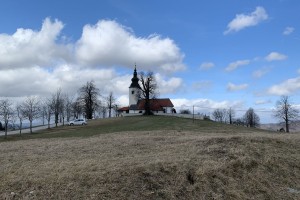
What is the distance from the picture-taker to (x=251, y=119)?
118 meters

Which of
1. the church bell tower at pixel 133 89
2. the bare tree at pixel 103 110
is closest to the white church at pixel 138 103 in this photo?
the church bell tower at pixel 133 89

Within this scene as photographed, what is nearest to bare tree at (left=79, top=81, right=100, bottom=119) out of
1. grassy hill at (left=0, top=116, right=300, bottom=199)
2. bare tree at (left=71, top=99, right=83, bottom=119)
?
bare tree at (left=71, top=99, right=83, bottom=119)

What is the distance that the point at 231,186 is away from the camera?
34.6 ft

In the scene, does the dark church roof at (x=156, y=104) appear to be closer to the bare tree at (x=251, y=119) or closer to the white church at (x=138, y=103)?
the white church at (x=138, y=103)

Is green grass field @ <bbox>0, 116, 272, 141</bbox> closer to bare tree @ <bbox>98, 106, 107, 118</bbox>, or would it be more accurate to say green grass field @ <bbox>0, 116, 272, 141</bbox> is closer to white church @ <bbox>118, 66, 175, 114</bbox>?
white church @ <bbox>118, 66, 175, 114</bbox>

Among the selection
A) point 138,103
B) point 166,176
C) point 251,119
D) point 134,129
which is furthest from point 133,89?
point 166,176

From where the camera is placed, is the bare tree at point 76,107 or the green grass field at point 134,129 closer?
the green grass field at point 134,129

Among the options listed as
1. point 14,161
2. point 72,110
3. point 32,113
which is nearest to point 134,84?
point 72,110

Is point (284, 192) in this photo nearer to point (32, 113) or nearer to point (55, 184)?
point (55, 184)

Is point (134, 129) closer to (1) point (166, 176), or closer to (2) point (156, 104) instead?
(1) point (166, 176)

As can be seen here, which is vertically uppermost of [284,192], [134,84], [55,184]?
[134,84]

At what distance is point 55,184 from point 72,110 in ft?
354

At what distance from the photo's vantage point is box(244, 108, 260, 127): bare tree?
388ft

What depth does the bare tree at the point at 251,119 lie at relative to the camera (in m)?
118
